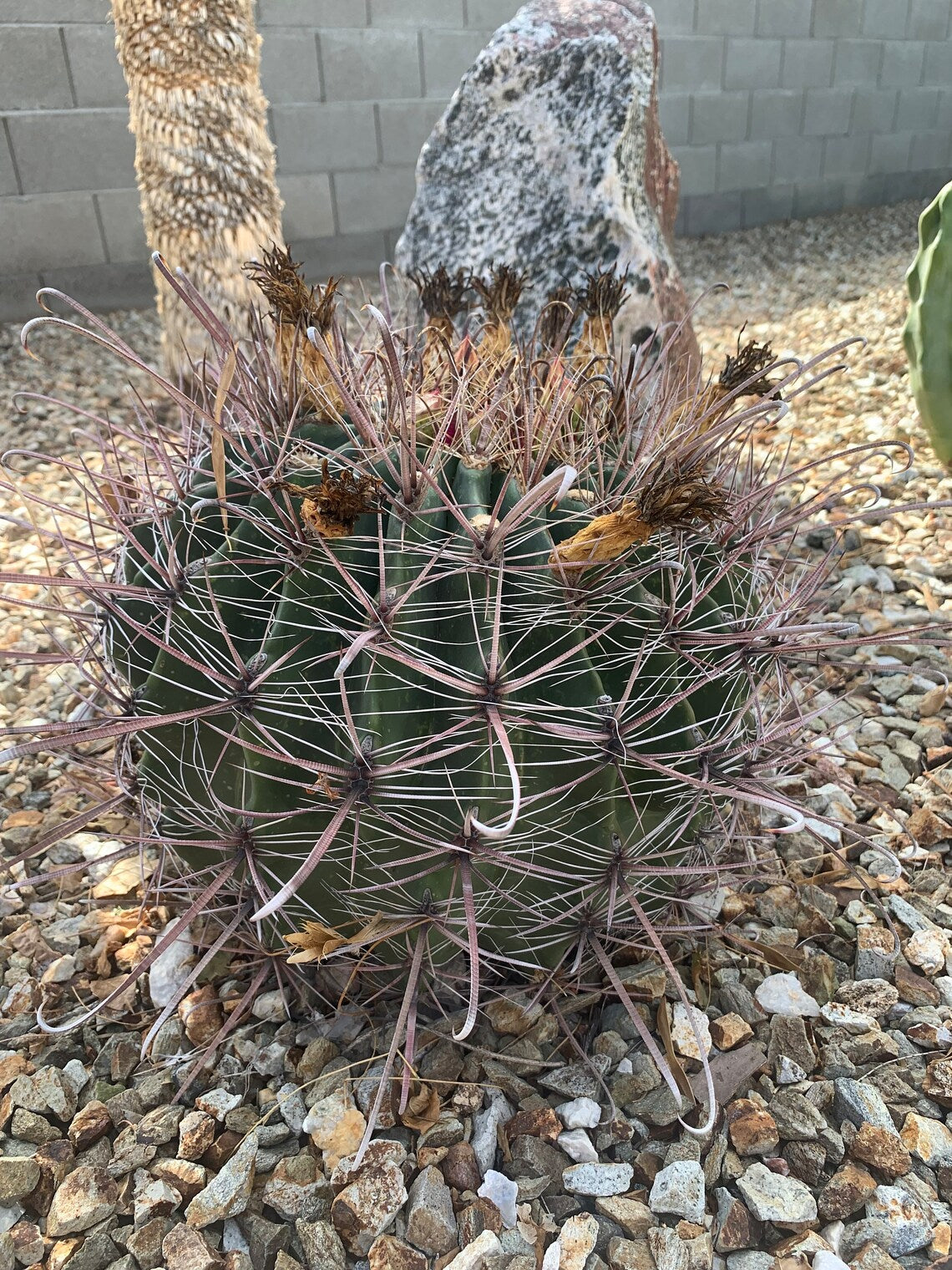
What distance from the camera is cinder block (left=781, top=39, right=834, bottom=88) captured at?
7.05 m

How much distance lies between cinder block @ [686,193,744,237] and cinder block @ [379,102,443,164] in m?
2.14

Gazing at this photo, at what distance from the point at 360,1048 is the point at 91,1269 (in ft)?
1.20

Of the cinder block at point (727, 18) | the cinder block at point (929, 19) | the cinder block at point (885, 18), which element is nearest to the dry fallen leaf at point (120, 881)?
the cinder block at point (727, 18)

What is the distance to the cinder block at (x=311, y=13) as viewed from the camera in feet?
16.5

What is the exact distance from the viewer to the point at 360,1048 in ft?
4.20

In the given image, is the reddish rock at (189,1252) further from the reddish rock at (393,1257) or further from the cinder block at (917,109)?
the cinder block at (917,109)

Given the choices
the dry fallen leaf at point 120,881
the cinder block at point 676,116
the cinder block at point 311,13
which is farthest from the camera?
the cinder block at point 676,116

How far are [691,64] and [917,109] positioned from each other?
2.61m

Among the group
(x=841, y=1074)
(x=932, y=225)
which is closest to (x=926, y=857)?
(x=841, y=1074)

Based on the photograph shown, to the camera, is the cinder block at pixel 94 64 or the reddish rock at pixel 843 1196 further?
the cinder block at pixel 94 64

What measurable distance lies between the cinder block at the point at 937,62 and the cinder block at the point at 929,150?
38 cm

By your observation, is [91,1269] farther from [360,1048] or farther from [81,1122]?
[360,1048]

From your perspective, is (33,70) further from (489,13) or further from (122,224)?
(489,13)

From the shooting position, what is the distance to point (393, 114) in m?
5.55
